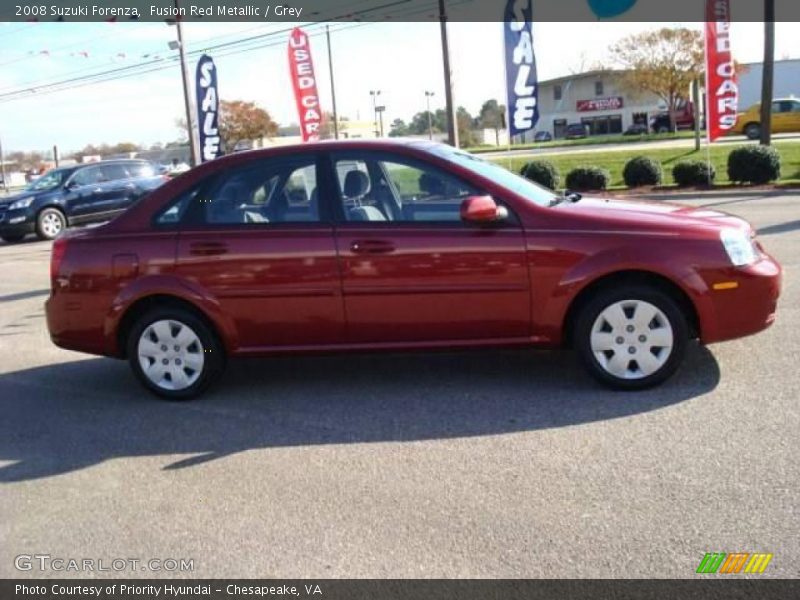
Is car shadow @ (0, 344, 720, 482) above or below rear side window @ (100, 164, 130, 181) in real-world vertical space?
below

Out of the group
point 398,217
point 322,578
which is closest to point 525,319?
point 398,217

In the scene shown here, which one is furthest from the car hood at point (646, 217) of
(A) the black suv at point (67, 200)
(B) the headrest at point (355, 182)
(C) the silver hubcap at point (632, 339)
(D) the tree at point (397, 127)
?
(D) the tree at point (397, 127)

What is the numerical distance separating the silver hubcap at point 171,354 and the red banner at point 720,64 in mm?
15728

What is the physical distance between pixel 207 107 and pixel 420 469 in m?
21.4

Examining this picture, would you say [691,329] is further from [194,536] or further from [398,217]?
[194,536]

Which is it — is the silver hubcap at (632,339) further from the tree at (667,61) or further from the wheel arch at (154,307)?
the tree at (667,61)

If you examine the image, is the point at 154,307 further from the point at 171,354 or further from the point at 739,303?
the point at 739,303

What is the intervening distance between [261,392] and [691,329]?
295cm

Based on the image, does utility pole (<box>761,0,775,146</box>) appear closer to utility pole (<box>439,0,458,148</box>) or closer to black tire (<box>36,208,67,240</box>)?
utility pole (<box>439,0,458,148</box>)

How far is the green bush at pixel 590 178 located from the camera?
61.4 ft

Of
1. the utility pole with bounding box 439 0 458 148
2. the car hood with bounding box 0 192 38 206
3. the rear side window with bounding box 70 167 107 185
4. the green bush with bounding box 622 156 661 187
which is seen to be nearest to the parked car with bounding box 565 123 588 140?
the utility pole with bounding box 439 0 458 148

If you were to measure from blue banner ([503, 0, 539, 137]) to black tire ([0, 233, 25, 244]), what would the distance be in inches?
472

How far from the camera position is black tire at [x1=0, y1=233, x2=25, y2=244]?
1848 centimetres

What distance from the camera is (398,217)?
16.5 feet
